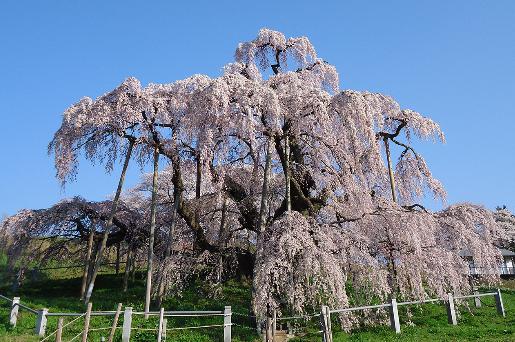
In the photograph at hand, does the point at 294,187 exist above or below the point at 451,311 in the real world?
above

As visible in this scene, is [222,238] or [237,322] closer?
[237,322]

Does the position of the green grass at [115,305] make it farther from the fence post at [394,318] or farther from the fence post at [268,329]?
the fence post at [394,318]

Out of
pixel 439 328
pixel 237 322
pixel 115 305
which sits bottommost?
pixel 439 328

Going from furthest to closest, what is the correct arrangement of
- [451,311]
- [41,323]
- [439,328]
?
[451,311] < [439,328] < [41,323]

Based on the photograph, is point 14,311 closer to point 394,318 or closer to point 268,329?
point 268,329

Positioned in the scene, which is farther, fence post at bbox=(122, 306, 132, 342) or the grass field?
the grass field

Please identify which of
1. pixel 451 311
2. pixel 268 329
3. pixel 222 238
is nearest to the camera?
pixel 268 329

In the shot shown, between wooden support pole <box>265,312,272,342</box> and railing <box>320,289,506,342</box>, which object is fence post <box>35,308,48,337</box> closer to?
wooden support pole <box>265,312,272,342</box>

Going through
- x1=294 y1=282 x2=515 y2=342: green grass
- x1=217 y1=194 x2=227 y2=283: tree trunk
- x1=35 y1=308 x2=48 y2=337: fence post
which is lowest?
x1=294 y1=282 x2=515 y2=342: green grass

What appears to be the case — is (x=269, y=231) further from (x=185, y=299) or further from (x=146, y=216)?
(x=146, y=216)

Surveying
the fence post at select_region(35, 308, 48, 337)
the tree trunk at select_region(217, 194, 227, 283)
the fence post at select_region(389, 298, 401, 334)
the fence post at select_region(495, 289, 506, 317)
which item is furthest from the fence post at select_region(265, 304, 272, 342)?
the fence post at select_region(495, 289, 506, 317)

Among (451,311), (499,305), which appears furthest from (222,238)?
(499,305)

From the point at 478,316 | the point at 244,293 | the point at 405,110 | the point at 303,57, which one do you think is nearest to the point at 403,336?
the point at 478,316

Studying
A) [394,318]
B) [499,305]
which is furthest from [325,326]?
[499,305]
